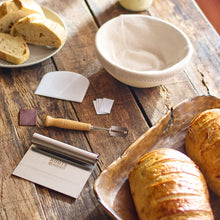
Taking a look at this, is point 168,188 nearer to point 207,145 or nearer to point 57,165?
point 207,145

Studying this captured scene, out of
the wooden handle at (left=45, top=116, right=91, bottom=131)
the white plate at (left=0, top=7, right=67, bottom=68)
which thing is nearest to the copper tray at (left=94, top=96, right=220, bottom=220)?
the wooden handle at (left=45, top=116, right=91, bottom=131)

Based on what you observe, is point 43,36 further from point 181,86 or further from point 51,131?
point 181,86

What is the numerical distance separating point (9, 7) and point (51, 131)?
0.58m

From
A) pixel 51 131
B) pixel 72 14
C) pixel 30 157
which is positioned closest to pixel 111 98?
pixel 51 131

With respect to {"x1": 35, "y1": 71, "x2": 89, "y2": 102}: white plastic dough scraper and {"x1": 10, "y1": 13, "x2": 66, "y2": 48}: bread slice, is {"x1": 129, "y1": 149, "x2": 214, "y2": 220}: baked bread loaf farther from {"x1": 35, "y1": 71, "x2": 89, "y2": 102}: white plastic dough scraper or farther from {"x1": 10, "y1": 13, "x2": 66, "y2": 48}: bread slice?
{"x1": 10, "y1": 13, "x2": 66, "y2": 48}: bread slice

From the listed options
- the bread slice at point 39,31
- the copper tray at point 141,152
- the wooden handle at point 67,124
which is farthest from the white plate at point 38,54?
the copper tray at point 141,152

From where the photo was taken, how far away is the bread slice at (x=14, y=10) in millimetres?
1274

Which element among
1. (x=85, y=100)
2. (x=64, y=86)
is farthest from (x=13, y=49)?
(x=85, y=100)

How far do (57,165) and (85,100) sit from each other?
31 cm

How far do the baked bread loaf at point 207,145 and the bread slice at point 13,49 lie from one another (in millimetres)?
712

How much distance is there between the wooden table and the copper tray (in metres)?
0.09

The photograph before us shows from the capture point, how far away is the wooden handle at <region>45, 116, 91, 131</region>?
3.50ft

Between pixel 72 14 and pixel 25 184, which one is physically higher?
pixel 72 14

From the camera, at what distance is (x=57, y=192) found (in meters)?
Result: 0.92
